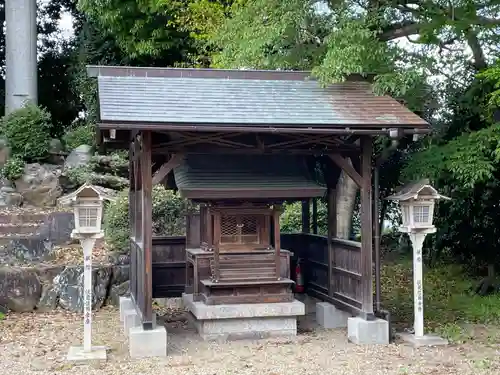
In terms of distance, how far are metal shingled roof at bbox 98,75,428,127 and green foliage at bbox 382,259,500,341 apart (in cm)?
357

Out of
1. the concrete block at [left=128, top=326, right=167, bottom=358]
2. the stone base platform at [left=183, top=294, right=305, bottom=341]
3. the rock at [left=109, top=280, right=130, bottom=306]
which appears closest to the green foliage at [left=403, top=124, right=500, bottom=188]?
the stone base platform at [left=183, top=294, right=305, bottom=341]

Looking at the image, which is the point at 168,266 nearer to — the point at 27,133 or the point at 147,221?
the point at 147,221

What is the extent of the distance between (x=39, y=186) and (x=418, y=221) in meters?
11.8

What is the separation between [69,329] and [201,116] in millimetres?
4344

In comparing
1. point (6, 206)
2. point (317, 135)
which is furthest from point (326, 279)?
point (6, 206)

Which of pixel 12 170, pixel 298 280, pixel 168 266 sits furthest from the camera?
pixel 12 170

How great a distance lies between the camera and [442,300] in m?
12.1

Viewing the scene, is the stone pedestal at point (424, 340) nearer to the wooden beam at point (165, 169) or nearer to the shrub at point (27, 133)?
the wooden beam at point (165, 169)

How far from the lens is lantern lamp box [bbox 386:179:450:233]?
8.37 m

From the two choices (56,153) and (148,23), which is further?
(56,153)

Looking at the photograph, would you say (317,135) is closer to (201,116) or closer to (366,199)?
(366,199)

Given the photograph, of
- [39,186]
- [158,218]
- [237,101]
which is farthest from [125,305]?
[39,186]

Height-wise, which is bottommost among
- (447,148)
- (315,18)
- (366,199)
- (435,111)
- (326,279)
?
(326,279)

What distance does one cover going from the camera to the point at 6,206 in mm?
15891
